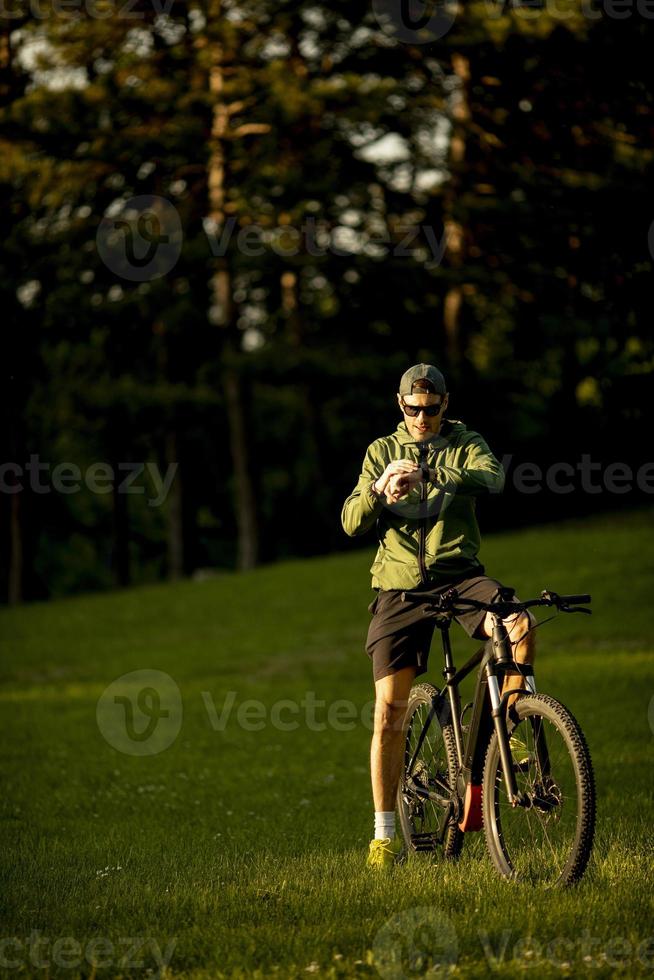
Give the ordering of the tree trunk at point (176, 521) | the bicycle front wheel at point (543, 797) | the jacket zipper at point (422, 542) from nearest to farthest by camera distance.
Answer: the bicycle front wheel at point (543, 797), the jacket zipper at point (422, 542), the tree trunk at point (176, 521)

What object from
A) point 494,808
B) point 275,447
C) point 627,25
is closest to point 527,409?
point 275,447

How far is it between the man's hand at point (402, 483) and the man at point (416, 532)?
136 millimetres

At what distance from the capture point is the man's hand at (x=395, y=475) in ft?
20.4

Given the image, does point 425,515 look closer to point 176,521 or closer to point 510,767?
point 510,767

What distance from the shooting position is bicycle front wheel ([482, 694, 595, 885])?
18.7 feet

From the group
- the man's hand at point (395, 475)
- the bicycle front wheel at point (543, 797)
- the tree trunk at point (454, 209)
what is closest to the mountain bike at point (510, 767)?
the bicycle front wheel at point (543, 797)

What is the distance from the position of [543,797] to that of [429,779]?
1197mm

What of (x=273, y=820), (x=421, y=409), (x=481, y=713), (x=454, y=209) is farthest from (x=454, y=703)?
(x=454, y=209)

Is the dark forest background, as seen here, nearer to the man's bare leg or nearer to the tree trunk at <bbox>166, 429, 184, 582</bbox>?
the tree trunk at <bbox>166, 429, 184, 582</bbox>

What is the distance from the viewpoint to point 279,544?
52.4 m

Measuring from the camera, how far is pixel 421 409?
6.70 metres

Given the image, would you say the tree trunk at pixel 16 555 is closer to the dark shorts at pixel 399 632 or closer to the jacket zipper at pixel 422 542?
the dark shorts at pixel 399 632

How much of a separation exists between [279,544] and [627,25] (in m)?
36.5

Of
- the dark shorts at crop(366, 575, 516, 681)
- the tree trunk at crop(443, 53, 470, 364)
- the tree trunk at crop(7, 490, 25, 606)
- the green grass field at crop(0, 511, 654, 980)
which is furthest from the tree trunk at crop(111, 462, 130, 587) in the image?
the dark shorts at crop(366, 575, 516, 681)
